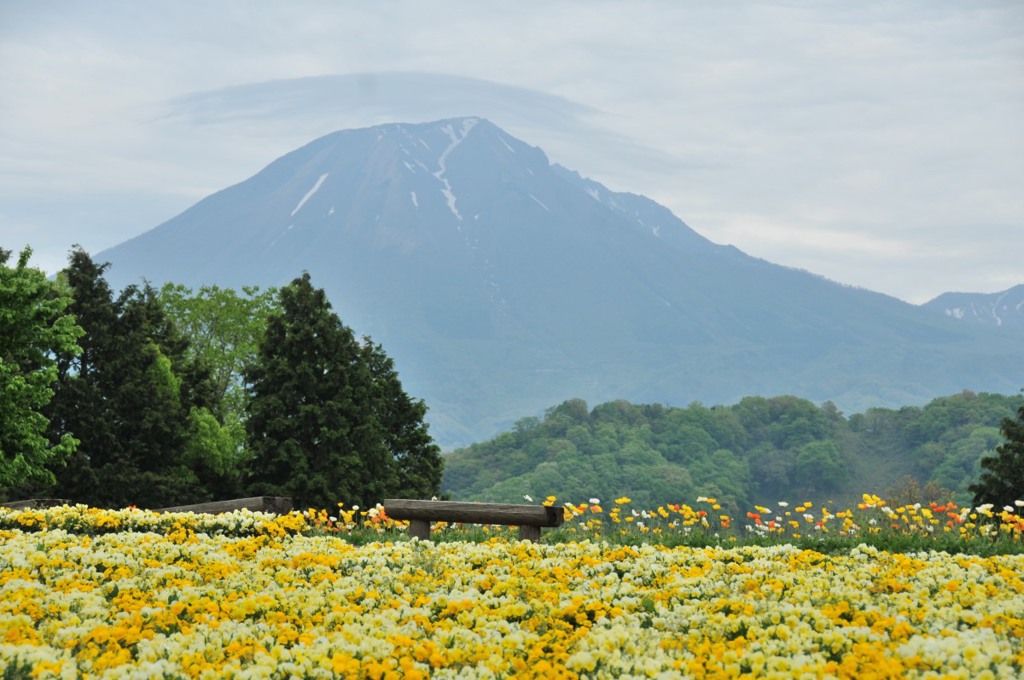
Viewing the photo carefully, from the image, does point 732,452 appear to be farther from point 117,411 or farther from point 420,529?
point 420,529

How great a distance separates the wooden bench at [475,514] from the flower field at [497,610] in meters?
0.97

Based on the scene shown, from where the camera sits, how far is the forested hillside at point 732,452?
418ft

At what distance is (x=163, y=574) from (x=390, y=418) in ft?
104

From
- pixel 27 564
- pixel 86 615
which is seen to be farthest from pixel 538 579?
pixel 27 564

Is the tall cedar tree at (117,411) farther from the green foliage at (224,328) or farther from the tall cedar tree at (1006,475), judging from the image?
the tall cedar tree at (1006,475)

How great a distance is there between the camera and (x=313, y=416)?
1382 inches

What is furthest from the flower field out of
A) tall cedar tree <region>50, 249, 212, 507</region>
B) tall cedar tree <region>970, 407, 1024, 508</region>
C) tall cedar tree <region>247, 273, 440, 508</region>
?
tall cedar tree <region>50, 249, 212, 507</region>

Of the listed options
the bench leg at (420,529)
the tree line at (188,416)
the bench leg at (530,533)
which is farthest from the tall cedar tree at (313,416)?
the bench leg at (530,533)

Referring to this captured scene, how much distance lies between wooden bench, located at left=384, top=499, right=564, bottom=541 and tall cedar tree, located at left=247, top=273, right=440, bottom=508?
19.6m

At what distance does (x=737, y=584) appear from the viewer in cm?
917

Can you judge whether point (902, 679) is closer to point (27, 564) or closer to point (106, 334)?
point (27, 564)

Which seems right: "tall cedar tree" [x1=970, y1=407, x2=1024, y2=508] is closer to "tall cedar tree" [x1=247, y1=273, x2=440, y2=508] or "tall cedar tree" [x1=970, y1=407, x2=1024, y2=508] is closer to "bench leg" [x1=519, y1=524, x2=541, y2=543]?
"tall cedar tree" [x1=247, y1=273, x2=440, y2=508]

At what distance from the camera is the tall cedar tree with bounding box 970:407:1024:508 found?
30.7 m

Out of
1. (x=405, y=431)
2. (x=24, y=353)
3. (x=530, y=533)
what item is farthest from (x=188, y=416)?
(x=530, y=533)
